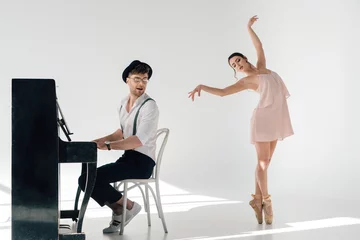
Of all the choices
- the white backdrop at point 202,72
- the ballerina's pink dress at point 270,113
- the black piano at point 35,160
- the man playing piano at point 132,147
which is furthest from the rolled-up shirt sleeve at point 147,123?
→ the white backdrop at point 202,72

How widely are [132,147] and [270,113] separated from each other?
1.12 meters

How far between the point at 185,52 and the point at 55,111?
4.47 metres

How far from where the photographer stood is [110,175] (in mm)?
4035

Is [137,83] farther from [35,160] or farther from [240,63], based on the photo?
[35,160]

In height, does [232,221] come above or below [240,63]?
below

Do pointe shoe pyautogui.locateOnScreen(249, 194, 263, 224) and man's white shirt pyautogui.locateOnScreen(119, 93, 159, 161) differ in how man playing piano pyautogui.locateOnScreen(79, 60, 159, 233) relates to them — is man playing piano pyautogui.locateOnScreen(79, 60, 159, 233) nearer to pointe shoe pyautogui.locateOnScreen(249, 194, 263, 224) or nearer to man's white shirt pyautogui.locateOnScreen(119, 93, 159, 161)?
man's white shirt pyautogui.locateOnScreen(119, 93, 159, 161)

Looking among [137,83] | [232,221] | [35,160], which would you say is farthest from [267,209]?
[35,160]

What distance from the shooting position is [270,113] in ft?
15.0

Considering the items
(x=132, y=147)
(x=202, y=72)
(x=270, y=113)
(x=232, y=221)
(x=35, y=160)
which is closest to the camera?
(x=35, y=160)

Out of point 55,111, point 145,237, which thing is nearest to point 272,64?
point 145,237

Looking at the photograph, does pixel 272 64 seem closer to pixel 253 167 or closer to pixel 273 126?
pixel 253 167

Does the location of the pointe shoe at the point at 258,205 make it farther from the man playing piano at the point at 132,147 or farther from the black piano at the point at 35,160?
the black piano at the point at 35,160

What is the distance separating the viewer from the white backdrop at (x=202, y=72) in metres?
7.12

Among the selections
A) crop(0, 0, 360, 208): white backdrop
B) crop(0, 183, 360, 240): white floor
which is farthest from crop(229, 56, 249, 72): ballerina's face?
crop(0, 0, 360, 208): white backdrop
